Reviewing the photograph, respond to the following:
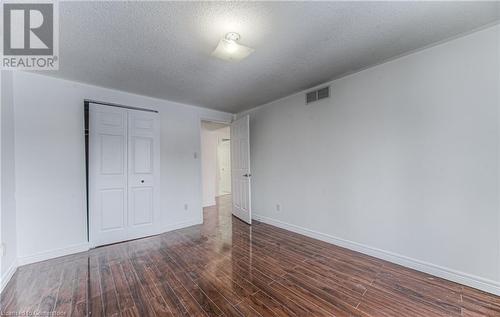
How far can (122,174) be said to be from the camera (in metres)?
3.33

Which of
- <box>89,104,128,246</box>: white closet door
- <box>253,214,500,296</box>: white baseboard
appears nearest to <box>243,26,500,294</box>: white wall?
<box>253,214,500,296</box>: white baseboard

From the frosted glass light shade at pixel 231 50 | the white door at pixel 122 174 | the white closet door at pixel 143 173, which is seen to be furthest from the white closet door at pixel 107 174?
the frosted glass light shade at pixel 231 50

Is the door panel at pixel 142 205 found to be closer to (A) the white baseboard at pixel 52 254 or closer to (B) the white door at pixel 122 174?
(B) the white door at pixel 122 174

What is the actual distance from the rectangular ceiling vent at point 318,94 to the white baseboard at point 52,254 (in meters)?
4.20

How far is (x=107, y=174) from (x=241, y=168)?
8.00 feet

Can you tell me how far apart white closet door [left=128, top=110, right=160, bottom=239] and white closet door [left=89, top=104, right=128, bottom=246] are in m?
0.10

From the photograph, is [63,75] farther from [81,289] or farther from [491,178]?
[491,178]

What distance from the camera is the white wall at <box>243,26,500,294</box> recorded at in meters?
1.88

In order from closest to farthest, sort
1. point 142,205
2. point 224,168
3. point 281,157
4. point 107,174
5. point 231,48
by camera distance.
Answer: point 231,48
point 107,174
point 142,205
point 281,157
point 224,168

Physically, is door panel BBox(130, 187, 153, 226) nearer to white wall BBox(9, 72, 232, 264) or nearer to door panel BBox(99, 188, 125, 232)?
door panel BBox(99, 188, 125, 232)

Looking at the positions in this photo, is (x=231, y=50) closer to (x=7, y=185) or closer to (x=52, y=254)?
(x=7, y=185)

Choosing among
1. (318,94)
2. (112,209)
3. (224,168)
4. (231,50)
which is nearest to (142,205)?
(112,209)

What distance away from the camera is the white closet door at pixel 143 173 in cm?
341

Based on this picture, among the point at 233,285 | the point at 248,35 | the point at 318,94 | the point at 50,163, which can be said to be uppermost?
the point at 248,35
